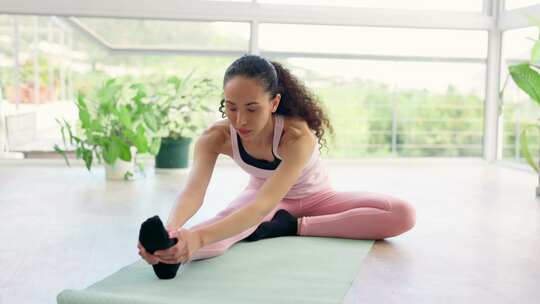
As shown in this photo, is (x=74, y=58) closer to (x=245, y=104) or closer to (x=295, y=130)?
(x=295, y=130)

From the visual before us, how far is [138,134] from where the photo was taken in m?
3.88

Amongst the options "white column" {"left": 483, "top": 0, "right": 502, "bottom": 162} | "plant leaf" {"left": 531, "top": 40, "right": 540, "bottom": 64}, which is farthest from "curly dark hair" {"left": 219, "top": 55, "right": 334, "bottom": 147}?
"white column" {"left": 483, "top": 0, "right": 502, "bottom": 162}

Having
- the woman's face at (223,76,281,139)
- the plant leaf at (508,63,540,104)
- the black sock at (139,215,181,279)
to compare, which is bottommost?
the black sock at (139,215,181,279)

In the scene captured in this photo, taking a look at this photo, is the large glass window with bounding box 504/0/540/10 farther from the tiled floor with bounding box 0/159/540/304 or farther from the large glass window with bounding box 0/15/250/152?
the large glass window with bounding box 0/15/250/152

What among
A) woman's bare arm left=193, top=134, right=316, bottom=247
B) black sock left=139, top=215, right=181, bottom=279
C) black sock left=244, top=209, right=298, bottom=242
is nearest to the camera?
black sock left=139, top=215, right=181, bottom=279

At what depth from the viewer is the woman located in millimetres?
1906

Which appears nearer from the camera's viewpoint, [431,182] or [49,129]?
[431,182]

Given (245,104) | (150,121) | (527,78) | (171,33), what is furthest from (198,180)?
(171,33)

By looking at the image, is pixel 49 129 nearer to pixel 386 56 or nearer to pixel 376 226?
pixel 386 56

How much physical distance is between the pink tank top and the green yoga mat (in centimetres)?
22

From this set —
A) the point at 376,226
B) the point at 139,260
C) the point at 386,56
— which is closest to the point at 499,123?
the point at 386,56

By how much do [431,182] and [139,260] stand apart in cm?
230

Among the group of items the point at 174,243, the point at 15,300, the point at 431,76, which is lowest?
the point at 15,300

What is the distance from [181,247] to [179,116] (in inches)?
101
